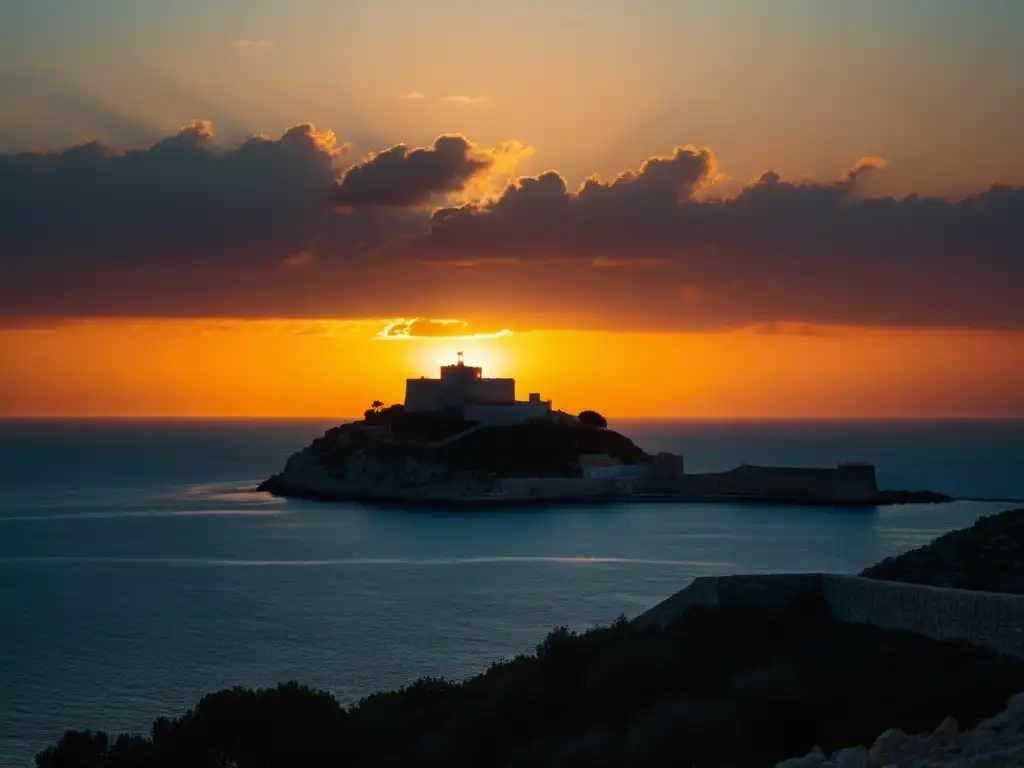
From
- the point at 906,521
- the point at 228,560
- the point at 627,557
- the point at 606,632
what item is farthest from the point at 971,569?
the point at 906,521

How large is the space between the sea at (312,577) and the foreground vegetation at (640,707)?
8.13 metres

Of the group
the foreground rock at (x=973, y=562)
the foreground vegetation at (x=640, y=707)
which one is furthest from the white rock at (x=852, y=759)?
the foreground rock at (x=973, y=562)

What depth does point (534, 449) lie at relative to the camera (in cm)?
9125

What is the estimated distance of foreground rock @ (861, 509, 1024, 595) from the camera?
16719mm

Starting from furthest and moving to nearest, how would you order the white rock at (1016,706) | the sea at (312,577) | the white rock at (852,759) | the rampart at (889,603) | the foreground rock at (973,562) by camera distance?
the sea at (312,577)
the foreground rock at (973,562)
the rampart at (889,603)
the white rock at (1016,706)
the white rock at (852,759)

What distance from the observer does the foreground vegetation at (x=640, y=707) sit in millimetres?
11055

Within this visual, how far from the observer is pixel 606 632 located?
16312 millimetres

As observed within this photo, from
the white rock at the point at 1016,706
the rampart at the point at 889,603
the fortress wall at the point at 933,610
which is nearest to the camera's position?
the white rock at the point at 1016,706

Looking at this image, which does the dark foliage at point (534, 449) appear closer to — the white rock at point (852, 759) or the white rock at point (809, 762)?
the white rock at point (809, 762)

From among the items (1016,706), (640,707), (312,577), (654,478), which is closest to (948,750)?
(1016,706)

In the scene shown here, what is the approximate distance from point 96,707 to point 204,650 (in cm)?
731

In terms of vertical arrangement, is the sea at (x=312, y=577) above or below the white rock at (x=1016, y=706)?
below

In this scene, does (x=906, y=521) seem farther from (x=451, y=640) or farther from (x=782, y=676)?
(x=782, y=676)

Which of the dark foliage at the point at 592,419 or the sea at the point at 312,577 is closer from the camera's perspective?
the sea at the point at 312,577
